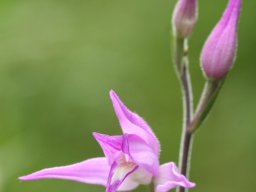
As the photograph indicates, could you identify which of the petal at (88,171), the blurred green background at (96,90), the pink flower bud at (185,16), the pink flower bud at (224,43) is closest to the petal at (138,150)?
the petal at (88,171)

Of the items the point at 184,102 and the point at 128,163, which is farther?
the point at 184,102

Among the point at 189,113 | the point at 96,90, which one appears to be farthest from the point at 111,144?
the point at 96,90

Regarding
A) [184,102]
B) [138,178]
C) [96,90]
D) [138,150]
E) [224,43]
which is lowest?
[96,90]

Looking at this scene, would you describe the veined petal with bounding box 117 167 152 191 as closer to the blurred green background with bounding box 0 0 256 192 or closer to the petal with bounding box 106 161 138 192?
the petal with bounding box 106 161 138 192

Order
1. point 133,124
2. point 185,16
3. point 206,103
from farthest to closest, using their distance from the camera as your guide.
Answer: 1. point 185,16
2. point 206,103
3. point 133,124

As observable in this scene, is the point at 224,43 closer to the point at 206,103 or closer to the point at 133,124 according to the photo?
the point at 206,103

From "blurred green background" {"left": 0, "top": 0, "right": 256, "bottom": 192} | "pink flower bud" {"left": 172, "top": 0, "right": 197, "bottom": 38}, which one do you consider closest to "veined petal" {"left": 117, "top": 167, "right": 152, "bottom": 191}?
"pink flower bud" {"left": 172, "top": 0, "right": 197, "bottom": 38}

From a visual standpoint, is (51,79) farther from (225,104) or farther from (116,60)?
(225,104)
